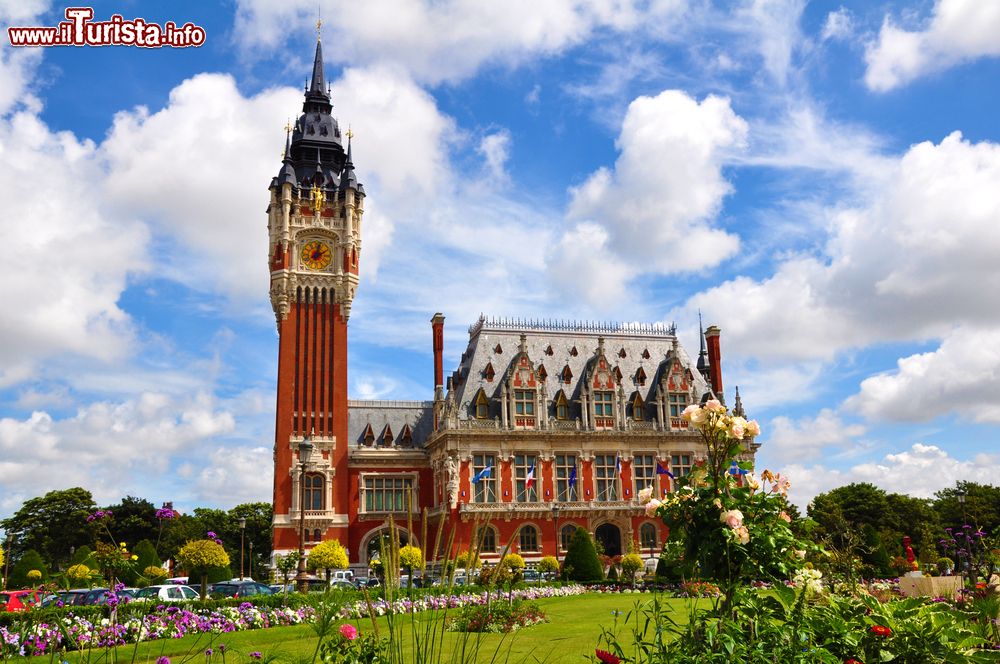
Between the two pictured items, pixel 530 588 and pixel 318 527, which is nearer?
pixel 530 588

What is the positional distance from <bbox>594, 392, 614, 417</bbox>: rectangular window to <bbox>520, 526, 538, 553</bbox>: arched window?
8.52 meters

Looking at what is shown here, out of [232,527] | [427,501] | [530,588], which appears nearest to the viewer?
[530,588]

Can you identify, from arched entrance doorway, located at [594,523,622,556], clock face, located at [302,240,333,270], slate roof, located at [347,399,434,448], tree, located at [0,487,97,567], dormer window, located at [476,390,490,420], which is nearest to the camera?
arched entrance doorway, located at [594,523,622,556]

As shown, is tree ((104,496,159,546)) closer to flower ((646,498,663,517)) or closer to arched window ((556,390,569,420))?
arched window ((556,390,569,420))

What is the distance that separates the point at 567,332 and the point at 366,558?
67.1 feet

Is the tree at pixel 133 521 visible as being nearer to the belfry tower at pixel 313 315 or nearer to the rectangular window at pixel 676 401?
the belfry tower at pixel 313 315

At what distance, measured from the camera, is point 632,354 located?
61562 millimetres

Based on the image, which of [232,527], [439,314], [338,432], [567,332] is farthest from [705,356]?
[232,527]

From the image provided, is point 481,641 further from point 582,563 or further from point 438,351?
point 438,351

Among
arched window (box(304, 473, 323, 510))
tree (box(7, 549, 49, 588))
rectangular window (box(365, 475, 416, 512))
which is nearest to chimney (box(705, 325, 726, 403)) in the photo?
rectangular window (box(365, 475, 416, 512))

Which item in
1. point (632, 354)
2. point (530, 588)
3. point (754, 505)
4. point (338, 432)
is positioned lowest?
point (530, 588)

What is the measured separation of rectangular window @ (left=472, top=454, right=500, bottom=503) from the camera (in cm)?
5291

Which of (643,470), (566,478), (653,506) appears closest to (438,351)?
(566,478)

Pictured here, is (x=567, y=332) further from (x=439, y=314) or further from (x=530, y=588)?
(x=530, y=588)
